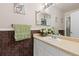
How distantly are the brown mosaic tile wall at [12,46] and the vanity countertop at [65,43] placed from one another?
0.24m

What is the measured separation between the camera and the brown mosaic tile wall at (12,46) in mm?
2594

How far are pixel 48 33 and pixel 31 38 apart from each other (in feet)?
1.06

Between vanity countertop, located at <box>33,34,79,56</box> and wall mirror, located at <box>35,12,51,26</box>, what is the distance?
26 cm

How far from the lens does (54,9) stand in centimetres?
235

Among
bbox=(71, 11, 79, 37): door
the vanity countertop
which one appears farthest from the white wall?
bbox=(71, 11, 79, 37): door

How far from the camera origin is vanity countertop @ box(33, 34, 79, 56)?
1.23 m

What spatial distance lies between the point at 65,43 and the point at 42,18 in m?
0.87

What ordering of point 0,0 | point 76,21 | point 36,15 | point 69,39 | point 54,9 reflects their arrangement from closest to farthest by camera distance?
point 0,0, point 76,21, point 69,39, point 54,9, point 36,15

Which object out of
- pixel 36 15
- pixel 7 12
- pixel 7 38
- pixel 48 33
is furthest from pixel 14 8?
pixel 48 33

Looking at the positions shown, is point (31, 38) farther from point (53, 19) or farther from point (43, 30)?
point (53, 19)

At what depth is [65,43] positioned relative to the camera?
1.77 metres

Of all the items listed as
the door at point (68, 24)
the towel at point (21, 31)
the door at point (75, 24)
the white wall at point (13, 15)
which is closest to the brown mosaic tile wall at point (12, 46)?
the towel at point (21, 31)

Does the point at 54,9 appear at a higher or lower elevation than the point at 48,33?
higher

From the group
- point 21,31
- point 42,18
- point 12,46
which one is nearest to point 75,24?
point 42,18
